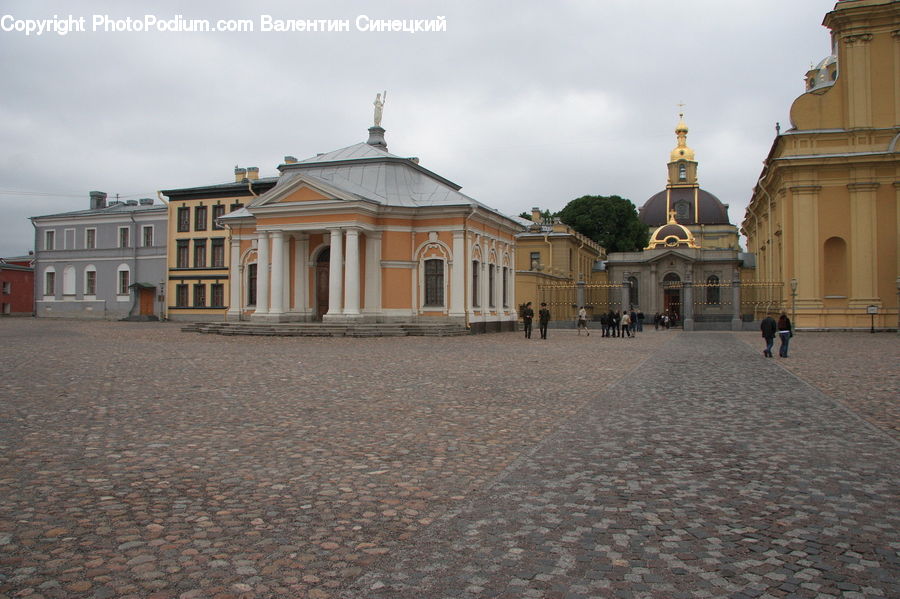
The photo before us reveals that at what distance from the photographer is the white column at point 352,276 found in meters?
29.3

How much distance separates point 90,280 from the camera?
5150 cm

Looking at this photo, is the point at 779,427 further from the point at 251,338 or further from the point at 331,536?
the point at 251,338

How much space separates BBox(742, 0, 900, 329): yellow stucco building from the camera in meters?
31.3

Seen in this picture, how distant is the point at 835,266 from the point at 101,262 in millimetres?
47078

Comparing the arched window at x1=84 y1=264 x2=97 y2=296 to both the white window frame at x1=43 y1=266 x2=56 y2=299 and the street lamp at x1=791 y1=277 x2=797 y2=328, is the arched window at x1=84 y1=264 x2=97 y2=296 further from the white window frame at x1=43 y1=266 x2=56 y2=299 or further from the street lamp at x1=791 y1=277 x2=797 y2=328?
the street lamp at x1=791 y1=277 x2=797 y2=328

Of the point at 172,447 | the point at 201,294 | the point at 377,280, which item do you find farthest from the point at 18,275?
the point at 172,447

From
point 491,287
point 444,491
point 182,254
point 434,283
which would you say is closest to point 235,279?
point 434,283

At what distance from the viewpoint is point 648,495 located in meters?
5.05

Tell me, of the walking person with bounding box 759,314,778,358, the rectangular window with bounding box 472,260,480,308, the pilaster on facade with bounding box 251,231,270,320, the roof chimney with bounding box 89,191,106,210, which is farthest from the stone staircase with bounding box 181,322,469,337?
the roof chimney with bounding box 89,191,106,210

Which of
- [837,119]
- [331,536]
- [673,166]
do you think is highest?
[673,166]

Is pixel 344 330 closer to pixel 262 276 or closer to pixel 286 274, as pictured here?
pixel 262 276

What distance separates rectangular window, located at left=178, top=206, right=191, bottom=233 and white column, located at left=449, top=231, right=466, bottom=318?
2563 centimetres

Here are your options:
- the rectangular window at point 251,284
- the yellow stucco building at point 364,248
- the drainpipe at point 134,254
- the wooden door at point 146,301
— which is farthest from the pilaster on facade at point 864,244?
the drainpipe at point 134,254

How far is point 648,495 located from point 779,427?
11.5 feet
